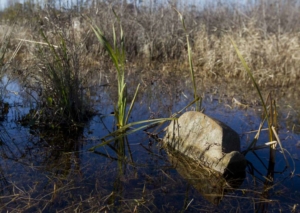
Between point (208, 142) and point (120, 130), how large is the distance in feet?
2.79

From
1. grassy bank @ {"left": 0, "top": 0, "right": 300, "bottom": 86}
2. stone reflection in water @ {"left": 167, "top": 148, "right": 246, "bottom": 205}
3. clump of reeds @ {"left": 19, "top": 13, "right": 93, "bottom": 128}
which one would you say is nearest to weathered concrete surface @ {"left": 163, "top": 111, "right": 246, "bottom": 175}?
stone reflection in water @ {"left": 167, "top": 148, "right": 246, "bottom": 205}

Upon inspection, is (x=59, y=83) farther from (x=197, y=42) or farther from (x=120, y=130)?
(x=197, y=42)

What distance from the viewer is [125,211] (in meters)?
2.32

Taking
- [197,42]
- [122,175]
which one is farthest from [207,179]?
[197,42]

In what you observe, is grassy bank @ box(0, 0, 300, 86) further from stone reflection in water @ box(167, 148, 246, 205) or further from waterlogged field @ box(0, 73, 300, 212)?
stone reflection in water @ box(167, 148, 246, 205)

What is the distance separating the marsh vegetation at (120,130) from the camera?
2.55 metres

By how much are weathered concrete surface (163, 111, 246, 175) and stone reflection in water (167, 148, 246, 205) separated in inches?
1.9

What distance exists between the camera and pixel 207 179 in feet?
9.47

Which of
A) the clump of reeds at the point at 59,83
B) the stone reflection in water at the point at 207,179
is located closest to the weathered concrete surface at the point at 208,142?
the stone reflection in water at the point at 207,179

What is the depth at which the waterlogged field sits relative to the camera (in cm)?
244

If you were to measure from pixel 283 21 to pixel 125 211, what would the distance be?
10704 millimetres

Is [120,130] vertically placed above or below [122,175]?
above

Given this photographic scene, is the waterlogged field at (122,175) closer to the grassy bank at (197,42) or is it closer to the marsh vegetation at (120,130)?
the marsh vegetation at (120,130)

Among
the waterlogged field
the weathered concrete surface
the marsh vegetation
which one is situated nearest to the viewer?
the waterlogged field
